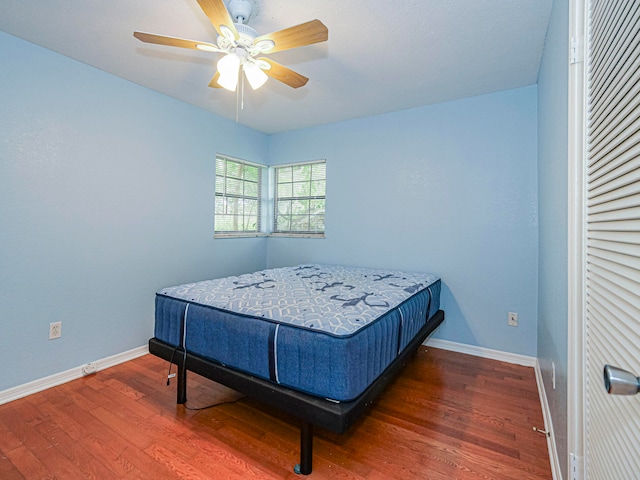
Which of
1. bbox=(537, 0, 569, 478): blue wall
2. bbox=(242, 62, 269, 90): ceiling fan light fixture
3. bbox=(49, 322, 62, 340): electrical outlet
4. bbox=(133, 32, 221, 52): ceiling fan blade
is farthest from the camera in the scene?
bbox=(49, 322, 62, 340): electrical outlet

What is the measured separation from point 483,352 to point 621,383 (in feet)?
8.47

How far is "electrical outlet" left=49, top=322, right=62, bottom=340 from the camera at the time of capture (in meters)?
2.22

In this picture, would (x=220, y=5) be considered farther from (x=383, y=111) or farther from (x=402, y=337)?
(x=383, y=111)

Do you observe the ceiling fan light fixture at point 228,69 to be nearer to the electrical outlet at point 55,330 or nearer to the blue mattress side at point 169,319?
the blue mattress side at point 169,319

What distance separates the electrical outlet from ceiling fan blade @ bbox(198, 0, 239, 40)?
2.35 metres

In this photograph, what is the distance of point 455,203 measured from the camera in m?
2.91

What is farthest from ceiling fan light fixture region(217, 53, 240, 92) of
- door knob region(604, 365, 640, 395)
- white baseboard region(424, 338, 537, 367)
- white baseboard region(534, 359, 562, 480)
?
white baseboard region(424, 338, 537, 367)

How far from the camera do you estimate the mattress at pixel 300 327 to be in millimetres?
1375

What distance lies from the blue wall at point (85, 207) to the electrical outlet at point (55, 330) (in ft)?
0.09

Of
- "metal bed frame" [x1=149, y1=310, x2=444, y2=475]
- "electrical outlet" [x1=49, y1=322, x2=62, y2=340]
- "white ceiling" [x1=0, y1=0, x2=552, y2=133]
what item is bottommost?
"metal bed frame" [x1=149, y1=310, x2=444, y2=475]

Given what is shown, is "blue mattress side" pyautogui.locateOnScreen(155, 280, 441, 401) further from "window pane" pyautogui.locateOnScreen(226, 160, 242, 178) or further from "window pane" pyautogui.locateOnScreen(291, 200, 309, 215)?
"window pane" pyautogui.locateOnScreen(291, 200, 309, 215)

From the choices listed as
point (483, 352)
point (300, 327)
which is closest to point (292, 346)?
point (300, 327)

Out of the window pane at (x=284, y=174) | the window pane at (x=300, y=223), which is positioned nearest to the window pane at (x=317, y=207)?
the window pane at (x=300, y=223)

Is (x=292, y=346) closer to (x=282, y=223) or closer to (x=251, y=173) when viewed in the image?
(x=282, y=223)
